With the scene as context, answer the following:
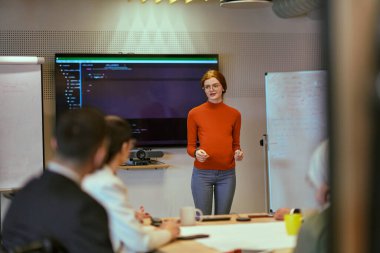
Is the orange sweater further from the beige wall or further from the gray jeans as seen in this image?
the beige wall

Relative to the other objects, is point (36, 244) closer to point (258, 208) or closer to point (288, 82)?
point (288, 82)

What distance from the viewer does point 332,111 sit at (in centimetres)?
37

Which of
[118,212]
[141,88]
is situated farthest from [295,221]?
[141,88]

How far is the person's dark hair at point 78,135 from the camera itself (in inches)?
68.7

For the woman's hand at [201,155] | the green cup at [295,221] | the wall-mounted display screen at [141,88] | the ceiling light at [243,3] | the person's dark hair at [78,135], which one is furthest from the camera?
the wall-mounted display screen at [141,88]

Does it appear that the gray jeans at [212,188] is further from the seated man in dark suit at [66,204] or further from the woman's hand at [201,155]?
the seated man in dark suit at [66,204]

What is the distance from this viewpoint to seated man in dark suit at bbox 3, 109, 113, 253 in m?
1.62

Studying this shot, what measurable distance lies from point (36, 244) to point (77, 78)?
4.49 metres

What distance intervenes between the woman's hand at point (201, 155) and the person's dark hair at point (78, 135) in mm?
2679

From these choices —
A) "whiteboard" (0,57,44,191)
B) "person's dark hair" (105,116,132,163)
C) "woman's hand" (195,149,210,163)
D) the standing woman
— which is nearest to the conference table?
"person's dark hair" (105,116,132,163)

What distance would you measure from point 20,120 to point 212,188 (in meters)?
2.02

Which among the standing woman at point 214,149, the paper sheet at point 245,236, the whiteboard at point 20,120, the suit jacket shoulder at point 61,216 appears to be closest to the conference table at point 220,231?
the paper sheet at point 245,236

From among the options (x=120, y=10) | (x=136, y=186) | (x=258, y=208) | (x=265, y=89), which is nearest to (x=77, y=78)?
(x=120, y=10)

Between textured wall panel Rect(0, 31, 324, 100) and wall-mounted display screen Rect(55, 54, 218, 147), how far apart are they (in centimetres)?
16
